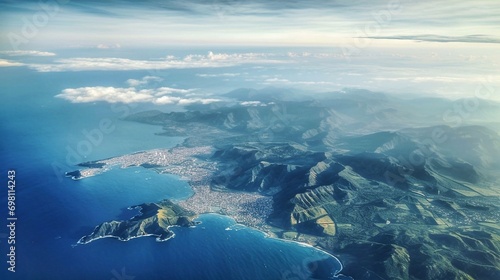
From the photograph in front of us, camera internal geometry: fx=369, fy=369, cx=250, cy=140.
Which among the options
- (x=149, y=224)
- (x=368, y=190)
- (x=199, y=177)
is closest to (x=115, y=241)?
(x=149, y=224)

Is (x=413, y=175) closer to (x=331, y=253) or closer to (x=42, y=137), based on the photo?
(x=331, y=253)

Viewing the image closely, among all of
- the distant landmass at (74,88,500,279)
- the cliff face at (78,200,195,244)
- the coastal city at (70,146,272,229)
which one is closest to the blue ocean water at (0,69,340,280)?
the cliff face at (78,200,195,244)

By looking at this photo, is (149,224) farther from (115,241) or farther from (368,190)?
(368,190)

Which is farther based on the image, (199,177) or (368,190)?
(199,177)

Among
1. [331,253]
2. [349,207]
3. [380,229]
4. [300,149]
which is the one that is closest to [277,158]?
[300,149]

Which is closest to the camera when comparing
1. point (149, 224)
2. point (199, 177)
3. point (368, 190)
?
point (149, 224)

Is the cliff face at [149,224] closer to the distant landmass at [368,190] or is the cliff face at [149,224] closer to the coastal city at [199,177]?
the distant landmass at [368,190]
